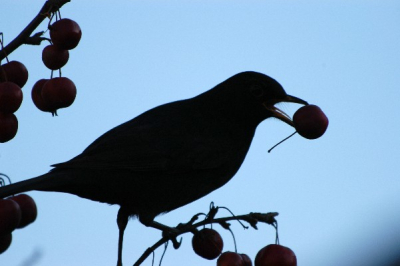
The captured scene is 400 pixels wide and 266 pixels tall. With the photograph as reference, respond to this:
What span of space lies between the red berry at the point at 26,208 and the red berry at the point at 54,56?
0.78 m

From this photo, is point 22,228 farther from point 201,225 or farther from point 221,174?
point 221,174

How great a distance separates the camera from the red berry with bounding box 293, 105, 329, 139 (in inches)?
167

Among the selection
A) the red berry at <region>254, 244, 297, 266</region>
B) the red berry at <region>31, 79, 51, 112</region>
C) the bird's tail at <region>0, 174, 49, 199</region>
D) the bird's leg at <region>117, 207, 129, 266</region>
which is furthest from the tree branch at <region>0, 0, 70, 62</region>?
the red berry at <region>254, 244, 297, 266</region>

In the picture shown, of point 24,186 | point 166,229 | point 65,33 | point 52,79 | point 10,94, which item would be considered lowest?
point 166,229

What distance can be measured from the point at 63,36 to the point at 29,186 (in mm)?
911

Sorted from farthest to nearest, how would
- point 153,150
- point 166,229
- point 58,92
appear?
point 153,150 < point 166,229 < point 58,92

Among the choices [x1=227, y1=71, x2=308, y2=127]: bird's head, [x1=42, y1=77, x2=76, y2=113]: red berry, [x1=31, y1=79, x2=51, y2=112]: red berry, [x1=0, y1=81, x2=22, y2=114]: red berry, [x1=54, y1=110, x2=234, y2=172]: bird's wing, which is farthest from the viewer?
[x1=227, y1=71, x2=308, y2=127]: bird's head

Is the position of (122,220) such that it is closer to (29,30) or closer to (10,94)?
(10,94)

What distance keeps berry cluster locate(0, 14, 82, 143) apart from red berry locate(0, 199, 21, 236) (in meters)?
0.43

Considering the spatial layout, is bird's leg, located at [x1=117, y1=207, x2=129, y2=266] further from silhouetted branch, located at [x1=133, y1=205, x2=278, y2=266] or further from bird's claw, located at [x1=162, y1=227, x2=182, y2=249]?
silhouetted branch, located at [x1=133, y1=205, x2=278, y2=266]

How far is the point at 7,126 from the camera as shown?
12.7 feet

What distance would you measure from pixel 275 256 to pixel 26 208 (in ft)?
4.85

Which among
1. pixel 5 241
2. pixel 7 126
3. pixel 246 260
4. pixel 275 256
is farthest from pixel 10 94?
pixel 275 256

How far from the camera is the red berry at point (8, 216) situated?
355 cm
